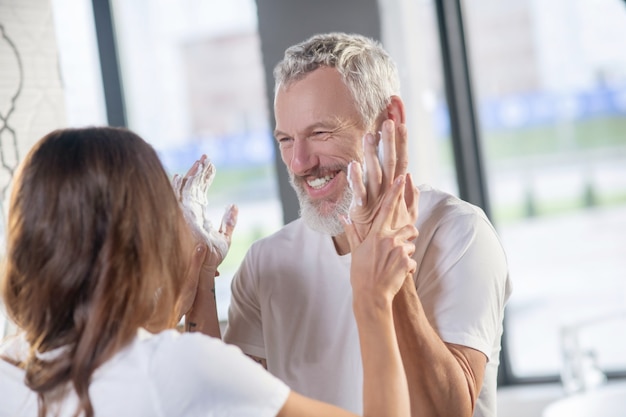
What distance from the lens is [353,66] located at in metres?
1.53

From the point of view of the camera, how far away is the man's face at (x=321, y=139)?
152 centimetres

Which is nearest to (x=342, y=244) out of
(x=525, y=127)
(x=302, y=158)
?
(x=302, y=158)

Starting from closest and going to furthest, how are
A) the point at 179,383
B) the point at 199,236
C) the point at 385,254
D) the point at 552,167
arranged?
1. the point at 179,383
2. the point at 385,254
3. the point at 199,236
4. the point at 552,167

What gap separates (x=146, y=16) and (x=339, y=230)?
2.01m

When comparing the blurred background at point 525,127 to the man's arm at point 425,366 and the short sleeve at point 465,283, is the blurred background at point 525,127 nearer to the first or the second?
the short sleeve at point 465,283

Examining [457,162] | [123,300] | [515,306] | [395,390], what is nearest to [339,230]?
[395,390]

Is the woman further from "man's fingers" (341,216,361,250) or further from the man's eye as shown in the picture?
the man's eye

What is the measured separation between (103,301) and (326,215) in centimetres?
60

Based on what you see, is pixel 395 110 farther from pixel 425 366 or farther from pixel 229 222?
pixel 425 366

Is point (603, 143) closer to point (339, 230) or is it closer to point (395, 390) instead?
point (339, 230)

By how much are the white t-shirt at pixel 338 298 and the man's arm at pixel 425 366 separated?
65 mm

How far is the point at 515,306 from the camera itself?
9.84ft

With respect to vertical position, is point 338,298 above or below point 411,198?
below

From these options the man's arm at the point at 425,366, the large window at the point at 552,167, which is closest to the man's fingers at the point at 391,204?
the man's arm at the point at 425,366
